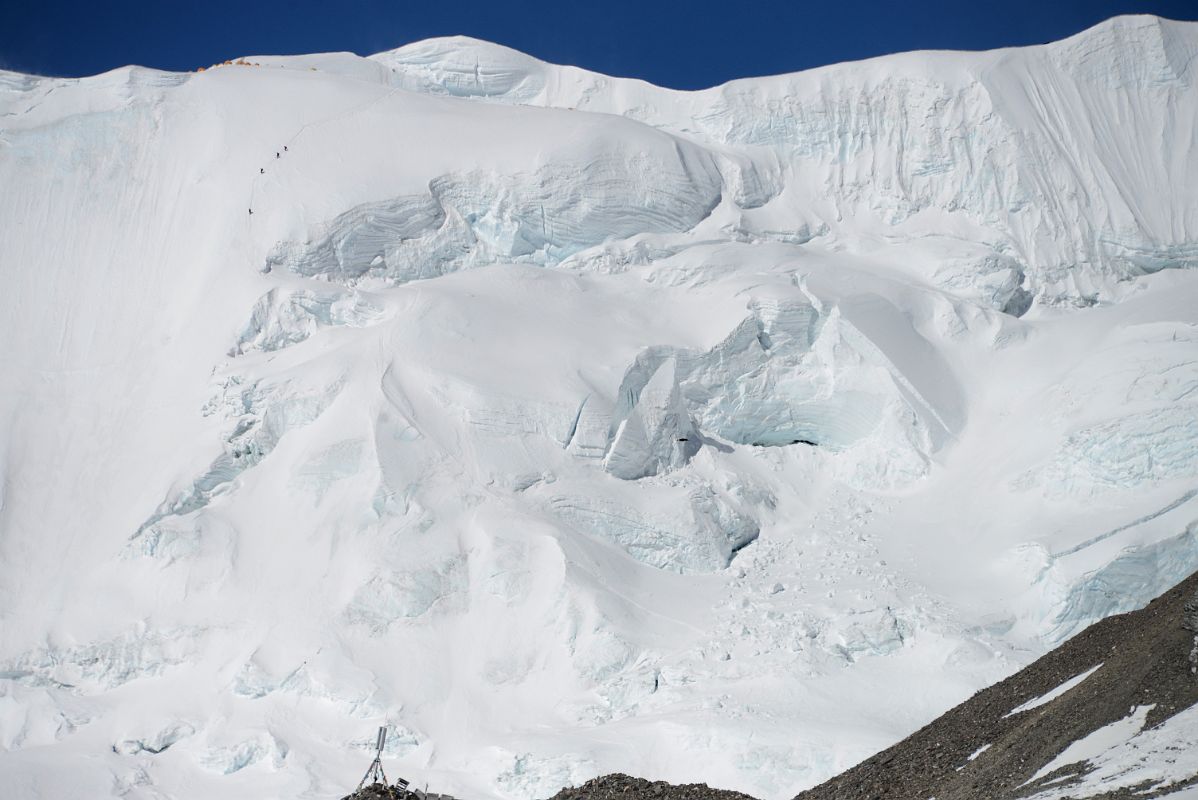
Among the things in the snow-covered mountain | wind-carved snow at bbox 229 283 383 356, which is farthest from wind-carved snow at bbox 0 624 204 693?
wind-carved snow at bbox 229 283 383 356

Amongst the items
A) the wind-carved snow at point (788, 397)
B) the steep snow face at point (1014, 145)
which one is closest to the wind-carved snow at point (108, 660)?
the wind-carved snow at point (788, 397)

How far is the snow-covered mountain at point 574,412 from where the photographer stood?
39938 millimetres

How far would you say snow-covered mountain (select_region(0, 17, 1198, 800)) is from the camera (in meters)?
39.9

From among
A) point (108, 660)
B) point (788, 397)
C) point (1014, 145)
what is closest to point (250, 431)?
point (108, 660)

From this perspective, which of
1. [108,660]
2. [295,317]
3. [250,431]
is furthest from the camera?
[295,317]

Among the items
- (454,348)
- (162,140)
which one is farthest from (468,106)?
(454,348)

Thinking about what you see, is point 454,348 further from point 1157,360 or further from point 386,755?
point 1157,360

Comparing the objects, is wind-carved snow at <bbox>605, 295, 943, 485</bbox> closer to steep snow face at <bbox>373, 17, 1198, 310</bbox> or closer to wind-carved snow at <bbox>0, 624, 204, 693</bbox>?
steep snow face at <bbox>373, 17, 1198, 310</bbox>

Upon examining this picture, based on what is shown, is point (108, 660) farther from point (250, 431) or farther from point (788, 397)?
point (788, 397)

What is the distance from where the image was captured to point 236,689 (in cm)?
4053

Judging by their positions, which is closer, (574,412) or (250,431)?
(574,412)

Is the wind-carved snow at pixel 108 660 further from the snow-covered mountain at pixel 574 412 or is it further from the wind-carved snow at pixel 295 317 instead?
the wind-carved snow at pixel 295 317

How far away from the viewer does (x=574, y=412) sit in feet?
154

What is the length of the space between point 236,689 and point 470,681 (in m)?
6.36
